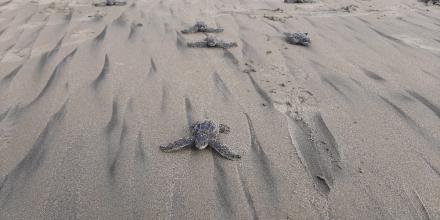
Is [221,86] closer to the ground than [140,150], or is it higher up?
higher up

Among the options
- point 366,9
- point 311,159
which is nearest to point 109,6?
point 366,9

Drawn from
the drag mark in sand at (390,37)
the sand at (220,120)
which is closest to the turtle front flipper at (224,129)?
the sand at (220,120)

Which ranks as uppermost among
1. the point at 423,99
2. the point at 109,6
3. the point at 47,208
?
the point at 109,6

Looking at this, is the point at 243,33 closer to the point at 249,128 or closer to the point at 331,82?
the point at 331,82

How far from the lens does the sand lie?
1.92m

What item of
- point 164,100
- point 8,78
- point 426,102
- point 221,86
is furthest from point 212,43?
point 426,102

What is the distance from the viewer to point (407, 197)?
194cm

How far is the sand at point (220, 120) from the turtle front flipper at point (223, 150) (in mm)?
40

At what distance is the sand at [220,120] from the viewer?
1.92 metres

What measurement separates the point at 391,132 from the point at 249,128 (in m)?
0.96

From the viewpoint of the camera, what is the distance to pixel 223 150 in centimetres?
226

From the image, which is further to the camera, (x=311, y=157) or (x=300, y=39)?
(x=300, y=39)

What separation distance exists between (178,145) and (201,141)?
153 millimetres

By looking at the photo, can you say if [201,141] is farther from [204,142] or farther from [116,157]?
[116,157]
